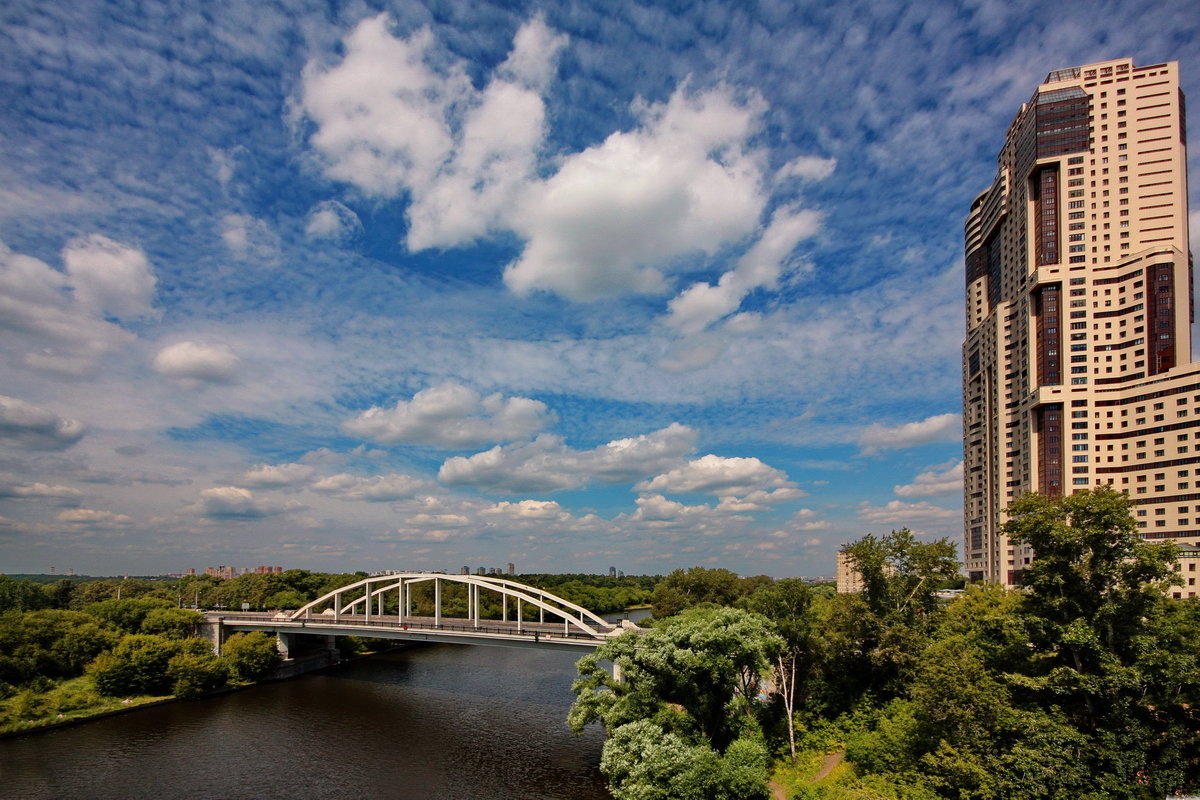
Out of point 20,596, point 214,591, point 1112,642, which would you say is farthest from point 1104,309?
point 20,596

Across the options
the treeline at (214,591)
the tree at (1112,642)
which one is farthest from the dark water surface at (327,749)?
the treeline at (214,591)

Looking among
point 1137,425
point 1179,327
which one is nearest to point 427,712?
point 1137,425

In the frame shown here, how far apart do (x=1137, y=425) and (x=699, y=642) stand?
76.3 m

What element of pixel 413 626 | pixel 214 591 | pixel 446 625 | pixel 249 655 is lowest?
pixel 214 591

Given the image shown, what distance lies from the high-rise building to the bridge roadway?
2605 inches

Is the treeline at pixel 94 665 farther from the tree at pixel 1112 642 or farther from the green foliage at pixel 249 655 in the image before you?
the tree at pixel 1112 642

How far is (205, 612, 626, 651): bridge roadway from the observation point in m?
51.3

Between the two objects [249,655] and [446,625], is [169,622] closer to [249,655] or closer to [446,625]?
[249,655]

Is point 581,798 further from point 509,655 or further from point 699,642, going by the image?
point 509,655

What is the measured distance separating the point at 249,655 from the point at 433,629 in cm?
1761

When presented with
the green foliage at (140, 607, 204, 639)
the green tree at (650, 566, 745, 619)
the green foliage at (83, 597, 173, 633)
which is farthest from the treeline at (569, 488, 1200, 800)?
the green foliage at (83, 597, 173, 633)

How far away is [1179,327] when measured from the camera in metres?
74.9

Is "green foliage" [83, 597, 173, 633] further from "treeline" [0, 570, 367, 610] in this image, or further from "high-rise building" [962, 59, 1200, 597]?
"high-rise building" [962, 59, 1200, 597]

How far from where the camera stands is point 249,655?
59.5 metres
